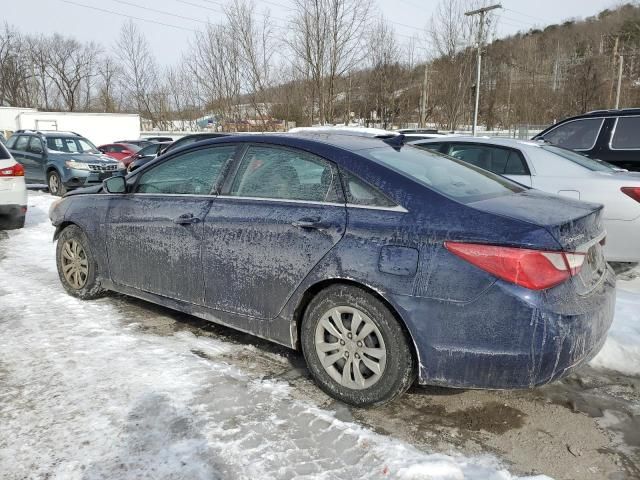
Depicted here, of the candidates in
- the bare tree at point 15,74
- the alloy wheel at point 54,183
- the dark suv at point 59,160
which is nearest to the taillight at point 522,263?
the dark suv at point 59,160

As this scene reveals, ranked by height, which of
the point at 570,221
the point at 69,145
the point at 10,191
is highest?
the point at 69,145

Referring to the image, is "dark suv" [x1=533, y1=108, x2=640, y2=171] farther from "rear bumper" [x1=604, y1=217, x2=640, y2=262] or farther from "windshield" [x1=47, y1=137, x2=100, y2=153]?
"windshield" [x1=47, y1=137, x2=100, y2=153]

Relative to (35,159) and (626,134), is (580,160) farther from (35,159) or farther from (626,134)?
(35,159)

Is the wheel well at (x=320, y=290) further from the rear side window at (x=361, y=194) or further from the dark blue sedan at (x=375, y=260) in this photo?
the rear side window at (x=361, y=194)

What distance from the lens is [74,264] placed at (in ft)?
15.7

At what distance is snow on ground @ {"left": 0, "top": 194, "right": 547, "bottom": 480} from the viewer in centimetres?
243

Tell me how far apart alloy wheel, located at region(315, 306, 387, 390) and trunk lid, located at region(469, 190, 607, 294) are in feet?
2.92

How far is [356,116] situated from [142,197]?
3320cm

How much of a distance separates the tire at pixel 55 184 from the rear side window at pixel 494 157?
9.91 m

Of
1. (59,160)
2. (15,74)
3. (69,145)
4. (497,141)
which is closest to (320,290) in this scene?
(497,141)

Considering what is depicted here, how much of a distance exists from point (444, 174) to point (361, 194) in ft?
2.05

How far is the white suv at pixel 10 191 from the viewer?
291 inches

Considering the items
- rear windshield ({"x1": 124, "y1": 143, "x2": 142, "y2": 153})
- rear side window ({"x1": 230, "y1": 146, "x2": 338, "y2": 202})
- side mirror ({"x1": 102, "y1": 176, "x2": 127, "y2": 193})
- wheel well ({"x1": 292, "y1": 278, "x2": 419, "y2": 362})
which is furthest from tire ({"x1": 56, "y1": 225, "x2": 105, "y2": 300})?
rear windshield ({"x1": 124, "y1": 143, "x2": 142, "y2": 153})

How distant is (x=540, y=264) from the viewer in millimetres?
2479
